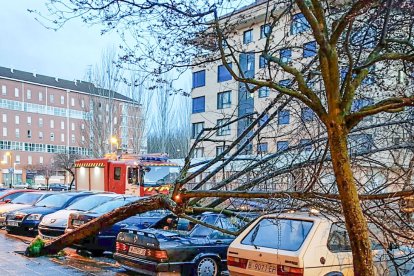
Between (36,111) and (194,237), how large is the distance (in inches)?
3428

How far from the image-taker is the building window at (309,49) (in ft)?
22.4

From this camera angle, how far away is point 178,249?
27.8ft

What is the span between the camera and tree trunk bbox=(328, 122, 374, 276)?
13.3 ft

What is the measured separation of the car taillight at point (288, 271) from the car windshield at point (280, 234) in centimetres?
27

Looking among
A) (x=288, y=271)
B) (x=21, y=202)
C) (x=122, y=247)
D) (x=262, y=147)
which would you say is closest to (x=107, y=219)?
(x=122, y=247)

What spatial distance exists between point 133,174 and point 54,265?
10.9 metres

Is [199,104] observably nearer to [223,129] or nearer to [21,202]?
[21,202]

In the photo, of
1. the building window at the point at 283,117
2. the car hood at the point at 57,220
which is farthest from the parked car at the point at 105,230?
the building window at the point at 283,117

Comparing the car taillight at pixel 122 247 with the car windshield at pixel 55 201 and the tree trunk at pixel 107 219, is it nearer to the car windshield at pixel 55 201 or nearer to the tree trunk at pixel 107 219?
the tree trunk at pixel 107 219

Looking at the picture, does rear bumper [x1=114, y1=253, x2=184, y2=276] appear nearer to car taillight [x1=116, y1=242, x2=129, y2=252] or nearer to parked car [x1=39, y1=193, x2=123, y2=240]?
car taillight [x1=116, y1=242, x2=129, y2=252]

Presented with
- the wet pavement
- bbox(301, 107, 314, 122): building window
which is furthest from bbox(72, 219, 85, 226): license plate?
bbox(301, 107, 314, 122): building window

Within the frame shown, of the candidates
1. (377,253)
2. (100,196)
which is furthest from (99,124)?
(377,253)

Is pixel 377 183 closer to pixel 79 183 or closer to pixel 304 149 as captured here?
pixel 304 149

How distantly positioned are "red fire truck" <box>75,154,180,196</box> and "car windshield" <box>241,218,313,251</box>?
1268 centimetres
